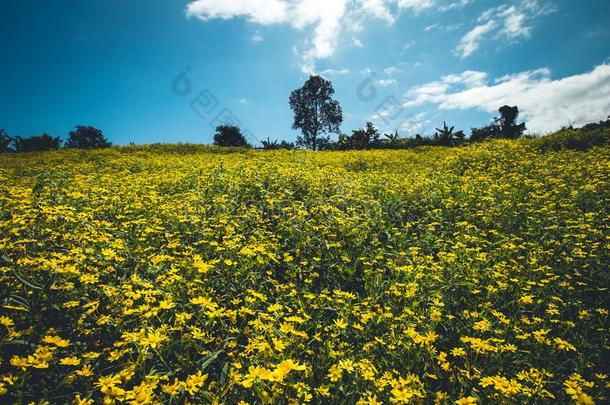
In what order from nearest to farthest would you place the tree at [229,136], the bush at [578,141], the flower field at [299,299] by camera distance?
the flower field at [299,299] → the bush at [578,141] → the tree at [229,136]

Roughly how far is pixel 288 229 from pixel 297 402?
3.11 metres

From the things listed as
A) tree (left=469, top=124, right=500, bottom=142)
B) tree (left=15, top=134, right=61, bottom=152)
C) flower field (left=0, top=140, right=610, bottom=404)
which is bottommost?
flower field (left=0, top=140, right=610, bottom=404)

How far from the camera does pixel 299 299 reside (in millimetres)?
3775

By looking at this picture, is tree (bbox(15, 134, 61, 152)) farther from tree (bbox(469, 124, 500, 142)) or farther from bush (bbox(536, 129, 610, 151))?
tree (bbox(469, 124, 500, 142))

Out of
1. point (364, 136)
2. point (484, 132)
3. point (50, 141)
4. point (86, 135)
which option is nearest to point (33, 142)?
point (50, 141)

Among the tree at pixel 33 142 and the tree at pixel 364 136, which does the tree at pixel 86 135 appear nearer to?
the tree at pixel 33 142

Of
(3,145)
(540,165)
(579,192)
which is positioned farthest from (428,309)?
(3,145)

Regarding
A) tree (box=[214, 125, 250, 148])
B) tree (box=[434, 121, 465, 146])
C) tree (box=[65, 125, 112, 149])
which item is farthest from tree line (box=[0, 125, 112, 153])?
tree (box=[434, 121, 465, 146])

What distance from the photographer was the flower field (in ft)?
8.44

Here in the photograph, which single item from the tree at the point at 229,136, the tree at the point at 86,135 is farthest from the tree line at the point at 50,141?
the tree at the point at 229,136

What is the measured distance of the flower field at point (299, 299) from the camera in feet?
8.44

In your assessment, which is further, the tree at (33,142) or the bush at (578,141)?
the tree at (33,142)

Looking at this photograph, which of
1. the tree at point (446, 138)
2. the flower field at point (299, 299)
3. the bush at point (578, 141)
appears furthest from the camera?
the tree at point (446, 138)

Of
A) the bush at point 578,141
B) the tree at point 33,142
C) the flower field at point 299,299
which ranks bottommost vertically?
the flower field at point 299,299
